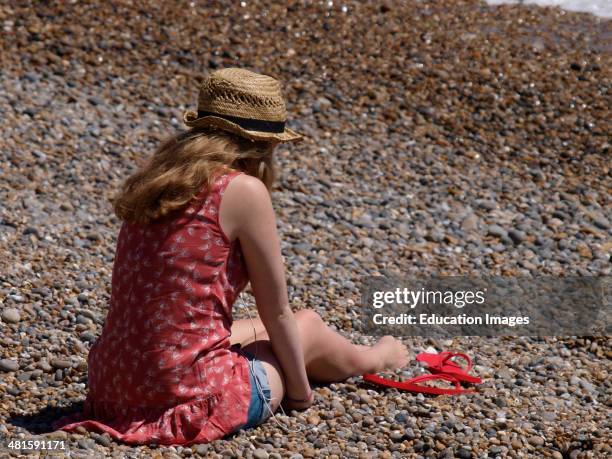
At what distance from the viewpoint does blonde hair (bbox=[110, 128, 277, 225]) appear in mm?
3391

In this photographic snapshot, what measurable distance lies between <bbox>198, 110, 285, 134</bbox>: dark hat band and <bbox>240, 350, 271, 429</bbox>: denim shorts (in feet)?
2.87

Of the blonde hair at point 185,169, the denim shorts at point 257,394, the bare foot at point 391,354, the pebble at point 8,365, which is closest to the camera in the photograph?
the blonde hair at point 185,169

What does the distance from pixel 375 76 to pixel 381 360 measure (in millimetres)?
4593

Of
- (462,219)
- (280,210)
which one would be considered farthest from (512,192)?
(280,210)

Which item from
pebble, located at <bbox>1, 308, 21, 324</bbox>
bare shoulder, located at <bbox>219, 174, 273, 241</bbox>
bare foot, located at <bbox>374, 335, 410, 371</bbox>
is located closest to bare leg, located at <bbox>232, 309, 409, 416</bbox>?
bare foot, located at <bbox>374, 335, 410, 371</bbox>

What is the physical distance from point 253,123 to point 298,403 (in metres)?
1.16

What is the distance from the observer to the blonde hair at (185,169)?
339 cm

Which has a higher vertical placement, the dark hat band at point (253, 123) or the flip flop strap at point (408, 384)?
the dark hat band at point (253, 123)

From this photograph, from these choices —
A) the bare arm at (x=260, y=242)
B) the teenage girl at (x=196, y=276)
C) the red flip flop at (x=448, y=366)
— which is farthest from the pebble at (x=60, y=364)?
the red flip flop at (x=448, y=366)

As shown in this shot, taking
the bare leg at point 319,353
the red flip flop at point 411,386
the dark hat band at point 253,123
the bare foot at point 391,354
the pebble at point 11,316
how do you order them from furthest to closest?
the pebble at point 11,316
the bare foot at point 391,354
the red flip flop at point 411,386
the bare leg at point 319,353
the dark hat band at point 253,123

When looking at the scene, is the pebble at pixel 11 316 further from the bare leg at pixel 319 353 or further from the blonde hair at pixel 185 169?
the blonde hair at pixel 185 169

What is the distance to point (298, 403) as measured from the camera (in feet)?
12.9

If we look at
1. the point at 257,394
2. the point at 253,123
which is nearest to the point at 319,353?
the point at 257,394

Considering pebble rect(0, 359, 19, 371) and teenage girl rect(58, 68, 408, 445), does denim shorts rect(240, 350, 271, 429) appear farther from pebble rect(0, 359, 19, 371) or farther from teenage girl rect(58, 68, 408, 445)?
pebble rect(0, 359, 19, 371)
